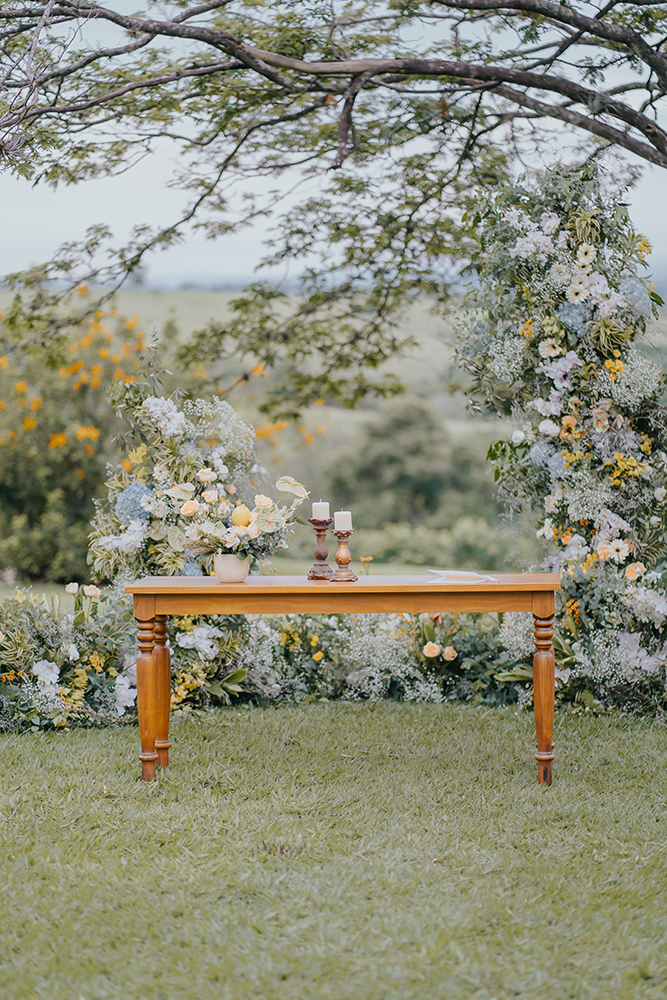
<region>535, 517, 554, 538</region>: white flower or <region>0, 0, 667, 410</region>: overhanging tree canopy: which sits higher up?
<region>0, 0, 667, 410</region>: overhanging tree canopy

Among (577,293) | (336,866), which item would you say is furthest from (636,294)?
(336,866)

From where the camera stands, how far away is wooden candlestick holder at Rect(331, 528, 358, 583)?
3479mm

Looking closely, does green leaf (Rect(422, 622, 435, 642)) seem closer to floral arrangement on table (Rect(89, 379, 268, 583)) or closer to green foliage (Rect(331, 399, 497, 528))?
floral arrangement on table (Rect(89, 379, 268, 583))

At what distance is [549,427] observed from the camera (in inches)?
174

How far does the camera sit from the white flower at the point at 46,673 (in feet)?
14.0

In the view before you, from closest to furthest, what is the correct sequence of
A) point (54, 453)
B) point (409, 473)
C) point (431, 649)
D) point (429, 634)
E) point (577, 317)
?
point (577, 317), point (431, 649), point (429, 634), point (54, 453), point (409, 473)

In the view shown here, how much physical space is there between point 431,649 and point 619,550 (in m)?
1.06

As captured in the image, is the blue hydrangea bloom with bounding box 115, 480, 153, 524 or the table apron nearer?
the table apron

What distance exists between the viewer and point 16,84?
173 inches

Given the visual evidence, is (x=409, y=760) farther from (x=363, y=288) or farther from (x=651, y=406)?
(x=363, y=288)

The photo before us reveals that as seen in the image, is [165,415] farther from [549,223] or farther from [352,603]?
[549,223]

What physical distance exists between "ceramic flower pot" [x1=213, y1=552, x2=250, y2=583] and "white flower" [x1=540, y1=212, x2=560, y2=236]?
Answer: 2.18 meters

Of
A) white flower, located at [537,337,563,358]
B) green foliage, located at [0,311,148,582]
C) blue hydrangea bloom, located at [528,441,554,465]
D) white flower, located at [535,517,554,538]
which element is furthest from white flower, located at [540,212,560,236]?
green foliage, located at [0,311,148,582]

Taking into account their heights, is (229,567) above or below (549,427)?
below
